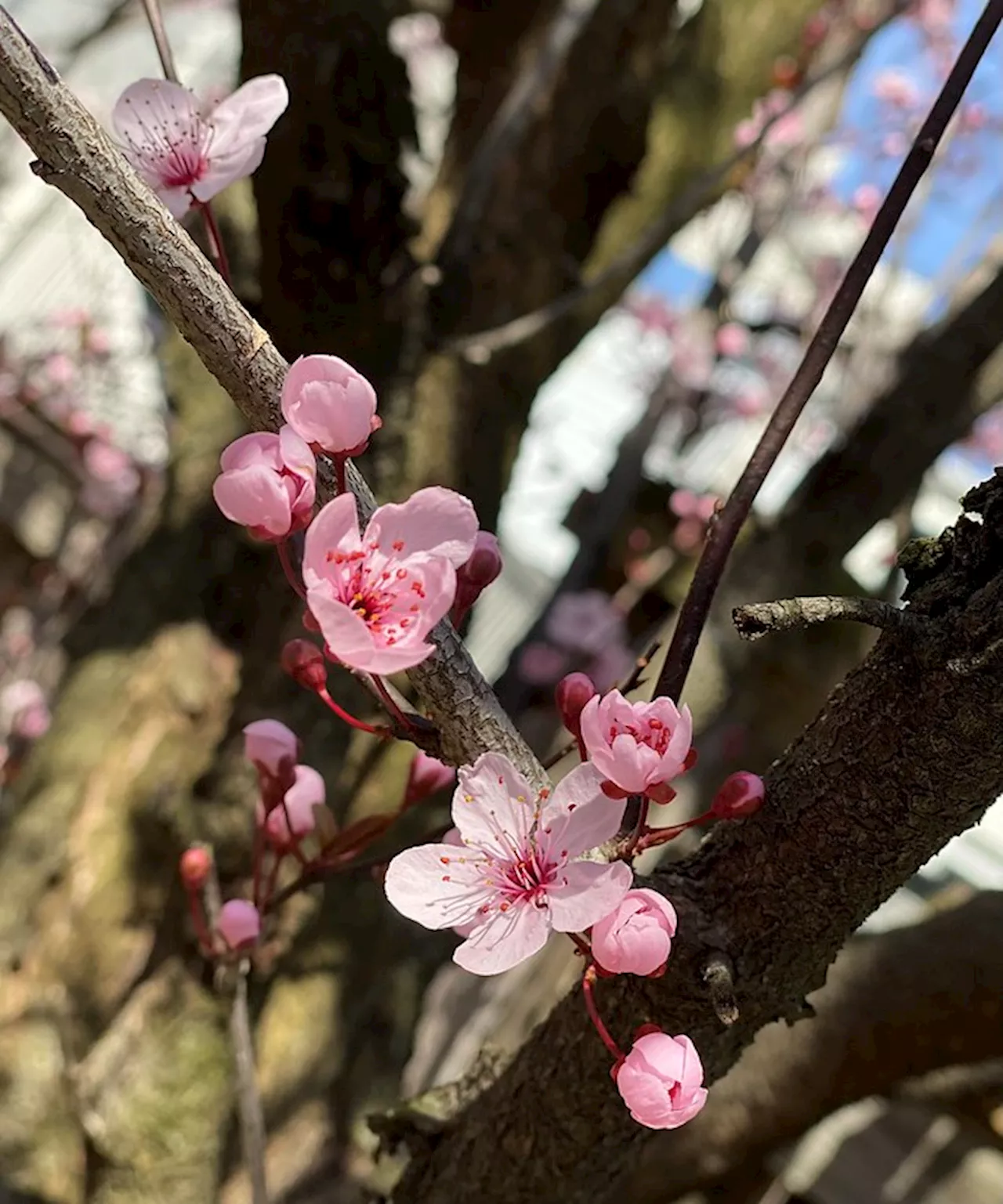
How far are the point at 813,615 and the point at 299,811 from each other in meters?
0.40

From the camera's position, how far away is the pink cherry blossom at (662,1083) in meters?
0.47

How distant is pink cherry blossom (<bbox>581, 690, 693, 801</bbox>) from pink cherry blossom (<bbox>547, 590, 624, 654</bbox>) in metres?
1.61

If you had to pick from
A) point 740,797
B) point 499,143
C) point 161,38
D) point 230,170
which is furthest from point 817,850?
point 499,143

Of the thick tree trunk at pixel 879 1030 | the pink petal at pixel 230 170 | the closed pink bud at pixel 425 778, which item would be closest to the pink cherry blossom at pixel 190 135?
the pink petal at pixel 230 170

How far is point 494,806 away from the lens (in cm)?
49

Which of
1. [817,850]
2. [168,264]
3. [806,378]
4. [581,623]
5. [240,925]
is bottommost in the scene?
[581,623]

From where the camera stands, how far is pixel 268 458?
0.46 metres

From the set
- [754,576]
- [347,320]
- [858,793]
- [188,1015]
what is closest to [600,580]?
[754,576]

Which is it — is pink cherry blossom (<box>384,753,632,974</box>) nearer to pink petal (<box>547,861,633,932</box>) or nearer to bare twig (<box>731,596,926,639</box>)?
pink petal (<box>547,861,633,932</box>)

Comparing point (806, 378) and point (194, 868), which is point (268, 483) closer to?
point (806, 378)

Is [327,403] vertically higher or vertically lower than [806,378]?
higher

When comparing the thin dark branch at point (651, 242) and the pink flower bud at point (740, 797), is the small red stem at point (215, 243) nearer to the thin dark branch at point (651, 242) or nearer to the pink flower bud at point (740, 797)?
the pink flower bud at point (740, 797)

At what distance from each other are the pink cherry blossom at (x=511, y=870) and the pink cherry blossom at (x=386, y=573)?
8cm

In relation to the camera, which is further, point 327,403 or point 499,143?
point 499,143
